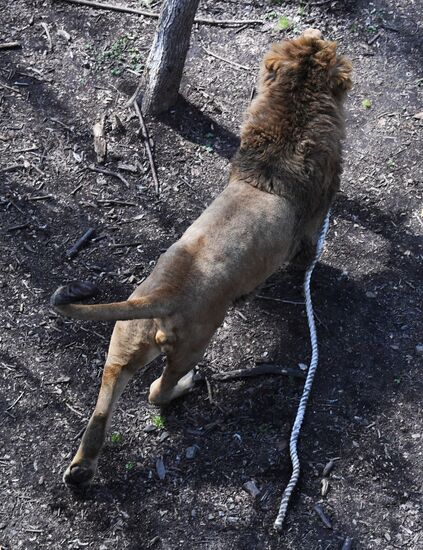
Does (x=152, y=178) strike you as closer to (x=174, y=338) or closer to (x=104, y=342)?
(x=104, y=342)

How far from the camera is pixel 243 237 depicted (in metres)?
4.76

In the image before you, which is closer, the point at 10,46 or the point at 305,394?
the point at 305,394

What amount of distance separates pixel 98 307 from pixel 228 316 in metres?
1.78

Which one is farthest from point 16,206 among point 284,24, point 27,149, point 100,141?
point 284,24

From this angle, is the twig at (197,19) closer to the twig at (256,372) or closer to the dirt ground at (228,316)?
the dirt ground at (228,316)

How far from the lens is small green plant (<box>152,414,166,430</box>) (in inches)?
206

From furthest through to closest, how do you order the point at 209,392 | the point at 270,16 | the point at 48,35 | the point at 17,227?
the point at 270,16 → the point at 48,35 → the point at 17,227 → the point at 209,392

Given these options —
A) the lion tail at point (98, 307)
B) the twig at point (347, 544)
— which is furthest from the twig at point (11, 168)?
the twig at point (347, 544)

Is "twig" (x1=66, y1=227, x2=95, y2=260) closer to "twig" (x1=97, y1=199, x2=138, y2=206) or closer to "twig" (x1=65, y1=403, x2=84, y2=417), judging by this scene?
"twig" (x1=97, y1=199, x2=138, y2=206)

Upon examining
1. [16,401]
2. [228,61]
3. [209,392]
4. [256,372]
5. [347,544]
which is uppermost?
[228,61]

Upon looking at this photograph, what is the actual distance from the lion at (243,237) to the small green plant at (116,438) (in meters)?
0.35

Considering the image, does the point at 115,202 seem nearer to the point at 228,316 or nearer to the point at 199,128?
the point at 199,128

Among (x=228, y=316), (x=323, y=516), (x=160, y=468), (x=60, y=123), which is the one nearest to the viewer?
(x=323, y=516)

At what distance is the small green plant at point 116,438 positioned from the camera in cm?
514
